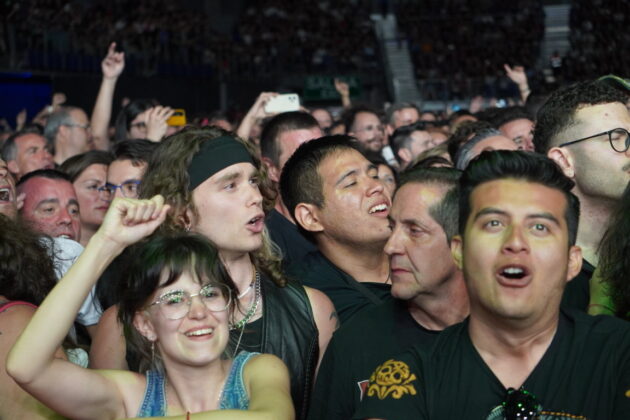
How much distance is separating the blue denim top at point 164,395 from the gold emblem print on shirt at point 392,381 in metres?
0.53

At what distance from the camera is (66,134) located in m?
7.85

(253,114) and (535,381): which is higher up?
(253,114)

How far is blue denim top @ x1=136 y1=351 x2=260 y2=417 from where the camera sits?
2885mm

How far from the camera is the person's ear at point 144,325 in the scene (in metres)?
2.94

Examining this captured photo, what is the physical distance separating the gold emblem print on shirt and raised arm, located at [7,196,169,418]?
77 cm

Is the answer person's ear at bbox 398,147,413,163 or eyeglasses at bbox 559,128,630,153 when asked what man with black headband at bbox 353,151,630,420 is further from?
person's ear at bbox 398,147,413,163

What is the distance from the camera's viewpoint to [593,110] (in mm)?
3824

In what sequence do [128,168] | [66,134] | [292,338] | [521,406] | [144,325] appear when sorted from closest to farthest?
[521,406] < [144,325] < [292,338] < [128,168] < [66,134]

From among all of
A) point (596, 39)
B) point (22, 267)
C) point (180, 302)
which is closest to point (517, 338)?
point (180, 302)

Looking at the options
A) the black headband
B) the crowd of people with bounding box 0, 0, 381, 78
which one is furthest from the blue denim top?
the crowd of people with bounding box 0, 0, 381, 78

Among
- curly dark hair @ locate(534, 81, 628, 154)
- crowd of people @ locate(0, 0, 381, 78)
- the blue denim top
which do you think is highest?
crowd of people @ locate(0, 0, 381, 78)

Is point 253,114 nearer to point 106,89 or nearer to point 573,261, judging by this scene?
point 106,89

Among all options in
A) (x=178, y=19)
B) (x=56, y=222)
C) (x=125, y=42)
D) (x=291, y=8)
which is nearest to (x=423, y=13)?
(x=291, y=8)

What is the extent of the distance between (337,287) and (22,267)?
1284 mm
